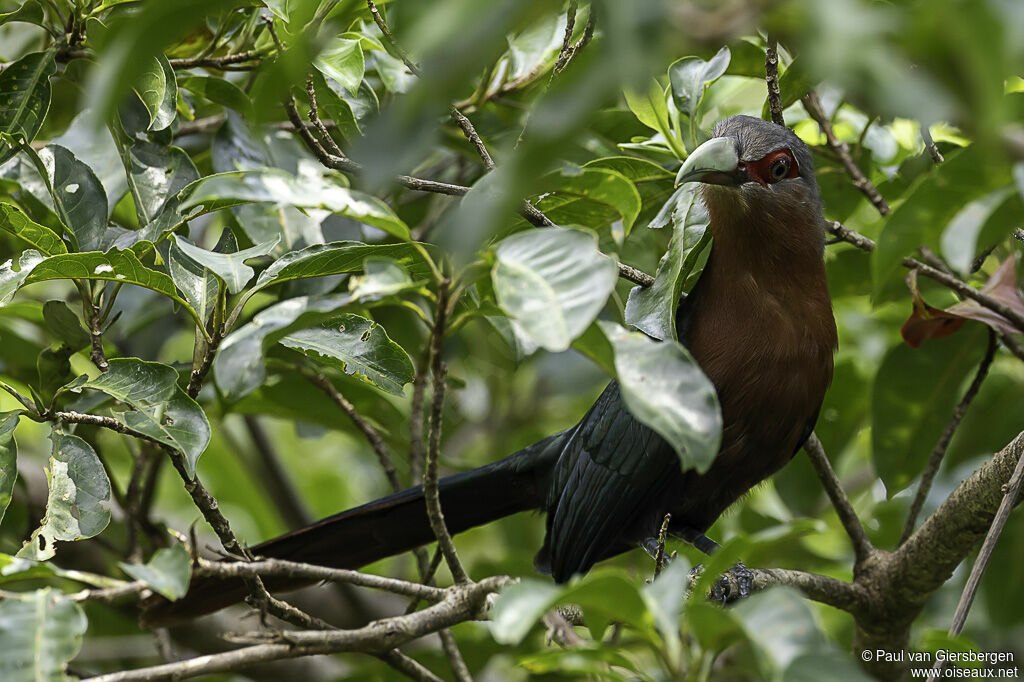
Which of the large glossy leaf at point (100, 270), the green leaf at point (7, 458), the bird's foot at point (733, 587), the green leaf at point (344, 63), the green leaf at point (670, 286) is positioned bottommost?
the bird's foot at point (733, 587)

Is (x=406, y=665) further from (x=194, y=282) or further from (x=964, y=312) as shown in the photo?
(x=964, y=312)

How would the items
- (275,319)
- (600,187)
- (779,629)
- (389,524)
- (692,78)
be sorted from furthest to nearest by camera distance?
(389,524)
(692,78)
(600,187)
(275,319)
(779,629)

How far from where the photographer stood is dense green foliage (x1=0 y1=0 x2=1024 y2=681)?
1.15 metres

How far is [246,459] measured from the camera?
5352 mm

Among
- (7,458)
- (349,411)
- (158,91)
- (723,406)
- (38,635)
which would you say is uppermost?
(158,91)

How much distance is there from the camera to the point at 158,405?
216cm

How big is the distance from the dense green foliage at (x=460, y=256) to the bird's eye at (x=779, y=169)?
0.20 metres

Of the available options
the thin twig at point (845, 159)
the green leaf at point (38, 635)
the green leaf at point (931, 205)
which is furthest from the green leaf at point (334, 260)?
the thin twig at point (845, 159)

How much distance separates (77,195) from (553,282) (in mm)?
1763

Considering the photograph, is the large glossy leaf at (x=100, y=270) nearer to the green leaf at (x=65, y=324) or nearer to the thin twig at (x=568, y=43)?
the green leaf at (x=65, y=324)

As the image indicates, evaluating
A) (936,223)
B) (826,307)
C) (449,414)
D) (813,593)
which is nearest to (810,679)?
(936,223)

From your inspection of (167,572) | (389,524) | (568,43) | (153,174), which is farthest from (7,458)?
(568,43)

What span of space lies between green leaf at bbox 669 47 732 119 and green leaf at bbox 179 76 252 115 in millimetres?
1369

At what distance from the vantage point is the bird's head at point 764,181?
3.08m
